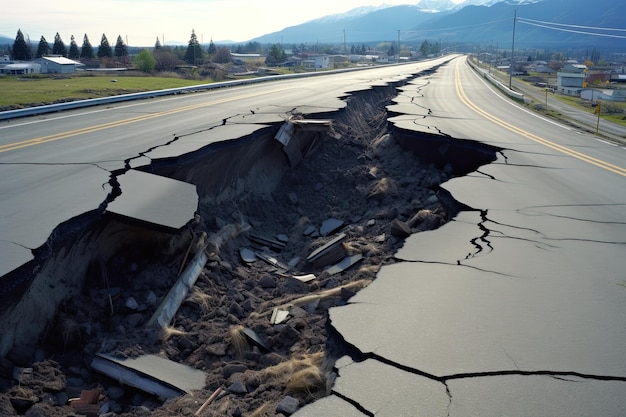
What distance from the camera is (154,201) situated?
6.51 meters

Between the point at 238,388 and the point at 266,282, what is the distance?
9.32 feet

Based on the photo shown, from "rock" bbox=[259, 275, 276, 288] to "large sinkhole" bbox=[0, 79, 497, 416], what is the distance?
0.02 metres

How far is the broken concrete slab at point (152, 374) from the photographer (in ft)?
15.2

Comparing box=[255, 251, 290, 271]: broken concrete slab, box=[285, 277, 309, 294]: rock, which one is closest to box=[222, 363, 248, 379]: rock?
box=[285, 277, 309, 294]: rock

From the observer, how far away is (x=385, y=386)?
3.45m

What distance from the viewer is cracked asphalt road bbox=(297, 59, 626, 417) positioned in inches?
131

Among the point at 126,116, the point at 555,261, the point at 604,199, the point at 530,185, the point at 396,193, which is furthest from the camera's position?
the point at 126,116

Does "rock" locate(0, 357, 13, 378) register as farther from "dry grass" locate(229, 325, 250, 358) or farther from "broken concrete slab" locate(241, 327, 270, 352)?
"broken concrete slab" locate(241, 327, 270, 352)

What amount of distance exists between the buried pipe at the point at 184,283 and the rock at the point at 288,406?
2280 millimetres

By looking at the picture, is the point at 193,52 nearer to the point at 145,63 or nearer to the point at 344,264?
the point at 145,63

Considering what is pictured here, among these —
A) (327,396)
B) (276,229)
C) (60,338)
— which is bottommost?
(276,229)

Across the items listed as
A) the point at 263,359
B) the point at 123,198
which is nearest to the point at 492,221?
the point at 263,359

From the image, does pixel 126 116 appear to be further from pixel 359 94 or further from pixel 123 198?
pixel 359 94

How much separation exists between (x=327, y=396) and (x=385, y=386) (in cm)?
37
